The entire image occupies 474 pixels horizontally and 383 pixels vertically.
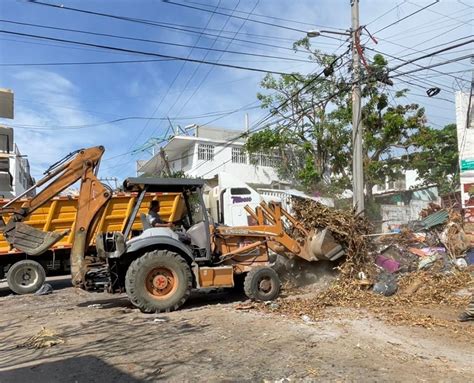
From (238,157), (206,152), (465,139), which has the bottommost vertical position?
(465,139)

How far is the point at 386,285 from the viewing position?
9914 mm

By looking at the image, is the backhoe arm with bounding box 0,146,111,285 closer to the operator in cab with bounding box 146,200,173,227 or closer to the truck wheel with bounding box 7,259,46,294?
the operator in cab with bounding box 146,200,173,227

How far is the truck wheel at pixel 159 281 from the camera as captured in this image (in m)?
8.76

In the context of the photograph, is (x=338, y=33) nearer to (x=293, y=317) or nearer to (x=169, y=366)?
(x=293, y=317)

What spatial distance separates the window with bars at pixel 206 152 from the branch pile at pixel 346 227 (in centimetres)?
2632

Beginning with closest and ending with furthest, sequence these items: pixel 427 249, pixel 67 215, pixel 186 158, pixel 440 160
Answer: pixel 427 249 < pixel 67 215 < pixel 440 160 < pixel 186 158

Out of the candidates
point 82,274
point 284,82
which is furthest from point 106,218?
point 284,82

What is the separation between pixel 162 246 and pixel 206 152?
2835cm

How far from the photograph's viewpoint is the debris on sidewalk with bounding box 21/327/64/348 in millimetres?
6586

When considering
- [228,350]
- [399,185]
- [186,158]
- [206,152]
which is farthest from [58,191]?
[399,185]

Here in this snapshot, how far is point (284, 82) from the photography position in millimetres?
30094

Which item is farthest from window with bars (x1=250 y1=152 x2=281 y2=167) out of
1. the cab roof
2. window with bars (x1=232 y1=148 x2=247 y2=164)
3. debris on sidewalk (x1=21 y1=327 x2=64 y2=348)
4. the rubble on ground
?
debris on sidewalk (x1=21 y1=327 x2=64 y2=348)

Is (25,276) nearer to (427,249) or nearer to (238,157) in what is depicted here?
(427,249)

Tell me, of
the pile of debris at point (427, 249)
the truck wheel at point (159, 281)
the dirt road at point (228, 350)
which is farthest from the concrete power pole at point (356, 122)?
the truck wheel at point (159, 281)
